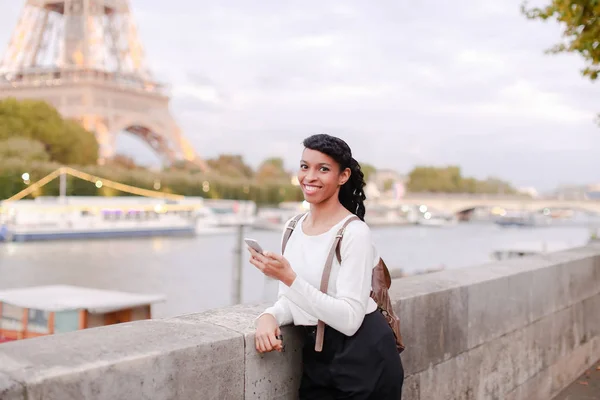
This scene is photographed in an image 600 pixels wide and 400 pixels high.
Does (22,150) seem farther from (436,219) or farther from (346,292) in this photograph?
(346,292)

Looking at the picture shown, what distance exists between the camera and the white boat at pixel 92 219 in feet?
130

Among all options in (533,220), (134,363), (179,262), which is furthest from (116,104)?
(134,363)

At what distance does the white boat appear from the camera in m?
39.6

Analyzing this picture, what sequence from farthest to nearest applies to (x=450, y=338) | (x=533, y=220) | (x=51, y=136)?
(x=533, y=220)
(x=51, y=136)
(x=450, y=338)

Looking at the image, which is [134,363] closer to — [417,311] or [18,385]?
[18,385]

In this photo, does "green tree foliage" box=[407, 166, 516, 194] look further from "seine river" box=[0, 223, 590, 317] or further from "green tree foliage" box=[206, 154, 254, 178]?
"seine river" box=[0, 223, 590, 317]

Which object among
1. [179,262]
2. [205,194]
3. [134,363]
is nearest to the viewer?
[134,363]

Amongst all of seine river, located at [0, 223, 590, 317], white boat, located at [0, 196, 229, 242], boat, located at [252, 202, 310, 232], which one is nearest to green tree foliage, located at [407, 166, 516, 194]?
boat, located at [252, 202, 310, 232]

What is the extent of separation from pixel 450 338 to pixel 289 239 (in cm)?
167

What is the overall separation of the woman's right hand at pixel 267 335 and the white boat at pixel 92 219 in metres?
39.6

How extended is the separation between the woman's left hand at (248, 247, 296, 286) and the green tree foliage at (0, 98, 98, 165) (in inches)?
1953

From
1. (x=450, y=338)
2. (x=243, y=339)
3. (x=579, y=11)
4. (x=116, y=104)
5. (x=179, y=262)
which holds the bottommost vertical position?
(x=179, y=262)

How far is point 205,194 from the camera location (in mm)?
65188

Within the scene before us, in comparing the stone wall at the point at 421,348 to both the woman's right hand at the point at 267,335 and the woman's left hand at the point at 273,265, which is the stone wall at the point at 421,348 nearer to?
the woman's right hand at the point at 267,335
